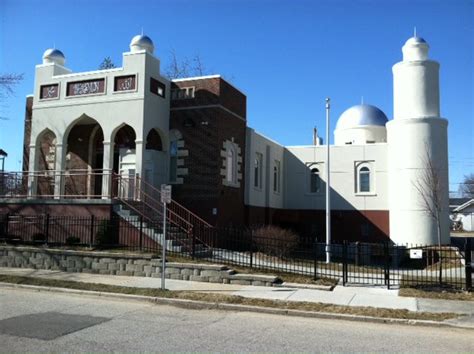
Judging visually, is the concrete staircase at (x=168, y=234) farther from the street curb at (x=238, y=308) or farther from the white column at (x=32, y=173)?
the white column at (x=32, y=173)

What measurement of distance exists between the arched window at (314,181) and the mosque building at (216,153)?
0.06m

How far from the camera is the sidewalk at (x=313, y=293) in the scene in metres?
11.0

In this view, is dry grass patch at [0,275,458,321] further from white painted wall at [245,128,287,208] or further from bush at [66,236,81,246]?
white painted wall at [245,128,287,208]

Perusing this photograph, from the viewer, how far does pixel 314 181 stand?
31.9 m

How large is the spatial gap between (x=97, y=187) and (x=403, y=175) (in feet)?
53.7

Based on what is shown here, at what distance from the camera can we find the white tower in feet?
86.7

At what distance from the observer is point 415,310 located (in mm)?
10500

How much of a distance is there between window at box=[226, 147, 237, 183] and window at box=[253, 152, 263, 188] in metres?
3.07

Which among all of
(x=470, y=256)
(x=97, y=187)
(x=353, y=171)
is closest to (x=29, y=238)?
(x=97, y=187)

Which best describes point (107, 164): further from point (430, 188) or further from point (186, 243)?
point (430, 188)

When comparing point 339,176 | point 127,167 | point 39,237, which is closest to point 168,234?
point 39,237

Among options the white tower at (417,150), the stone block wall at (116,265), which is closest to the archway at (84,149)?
the stone block wall at (116,265)

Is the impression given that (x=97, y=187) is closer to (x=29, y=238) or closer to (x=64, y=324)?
(x=29, y=238)

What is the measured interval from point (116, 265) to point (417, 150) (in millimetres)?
18153
